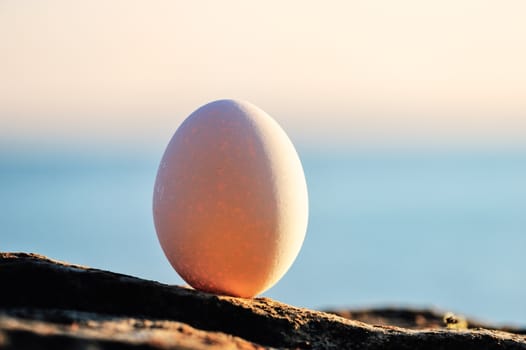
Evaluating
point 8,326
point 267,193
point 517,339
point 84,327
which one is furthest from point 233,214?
point 517,339

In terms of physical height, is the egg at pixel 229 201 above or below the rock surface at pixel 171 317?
above

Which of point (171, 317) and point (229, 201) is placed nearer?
point (171, 317)

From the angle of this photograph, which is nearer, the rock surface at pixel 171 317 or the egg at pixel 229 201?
the rock surface at pixel 171 317

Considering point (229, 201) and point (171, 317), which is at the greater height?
point (229, 201)

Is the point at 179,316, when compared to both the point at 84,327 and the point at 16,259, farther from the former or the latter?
the point at 16,259
